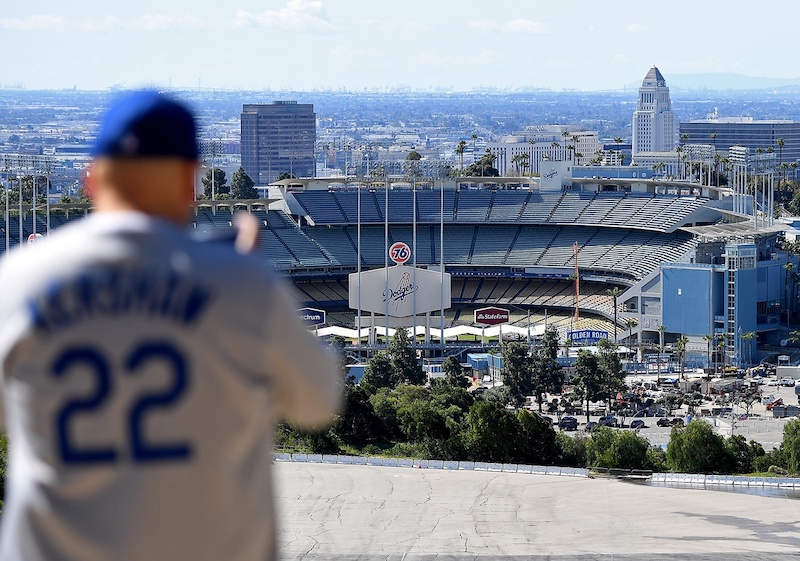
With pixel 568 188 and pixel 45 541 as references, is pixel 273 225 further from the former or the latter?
pixel 45 541

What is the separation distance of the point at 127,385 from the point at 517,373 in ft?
167

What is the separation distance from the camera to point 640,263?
75.2 m

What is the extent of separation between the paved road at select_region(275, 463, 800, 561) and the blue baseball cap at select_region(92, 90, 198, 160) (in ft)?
67.9

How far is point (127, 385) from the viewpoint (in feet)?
10.8

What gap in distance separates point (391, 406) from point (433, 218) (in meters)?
40.2

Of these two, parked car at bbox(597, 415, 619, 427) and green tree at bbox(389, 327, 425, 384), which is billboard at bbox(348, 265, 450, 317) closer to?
green tree at bbox(389, 327, 425, 384)

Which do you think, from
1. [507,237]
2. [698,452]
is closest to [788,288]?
[507,237]

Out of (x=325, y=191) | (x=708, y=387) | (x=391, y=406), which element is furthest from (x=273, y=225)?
(x=391, y=406)

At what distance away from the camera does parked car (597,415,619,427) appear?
48.8 meters

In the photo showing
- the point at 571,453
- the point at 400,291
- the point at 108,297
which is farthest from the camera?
the point at 400,291

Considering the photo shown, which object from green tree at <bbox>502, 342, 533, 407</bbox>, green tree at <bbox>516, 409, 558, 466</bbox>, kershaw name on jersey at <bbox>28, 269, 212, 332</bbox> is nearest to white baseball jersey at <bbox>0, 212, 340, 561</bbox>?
kershaw name on jersey at <bbox>28, 269, 212, 332</bbox>

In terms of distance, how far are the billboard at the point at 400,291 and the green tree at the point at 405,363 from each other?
8.28 meters

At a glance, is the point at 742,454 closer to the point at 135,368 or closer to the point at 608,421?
the point at 608,421

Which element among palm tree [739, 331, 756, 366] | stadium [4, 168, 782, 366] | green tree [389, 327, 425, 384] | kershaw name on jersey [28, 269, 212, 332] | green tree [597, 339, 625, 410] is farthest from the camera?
stadium [4, 168, 782, 366]
